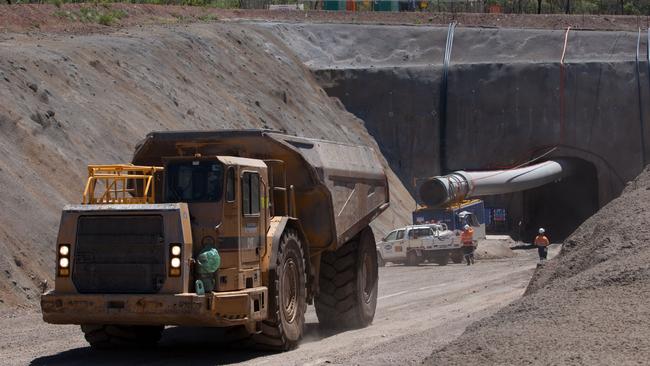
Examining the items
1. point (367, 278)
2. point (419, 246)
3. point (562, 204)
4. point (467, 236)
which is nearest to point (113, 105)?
point (419, 246)

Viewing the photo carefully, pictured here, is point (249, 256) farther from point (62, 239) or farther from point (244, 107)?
point (244, 107)

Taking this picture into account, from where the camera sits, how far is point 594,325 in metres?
11.1

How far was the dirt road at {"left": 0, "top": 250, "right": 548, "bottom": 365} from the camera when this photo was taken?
14188 mm

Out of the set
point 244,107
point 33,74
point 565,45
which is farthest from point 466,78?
point 33,74

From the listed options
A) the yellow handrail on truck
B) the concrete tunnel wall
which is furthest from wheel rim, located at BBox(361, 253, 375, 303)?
the concrete tunnel wall

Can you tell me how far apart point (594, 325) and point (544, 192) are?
4972cm

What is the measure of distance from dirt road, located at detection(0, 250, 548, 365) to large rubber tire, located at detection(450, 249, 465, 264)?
1549 cm

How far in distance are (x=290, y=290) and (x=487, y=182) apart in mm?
33203

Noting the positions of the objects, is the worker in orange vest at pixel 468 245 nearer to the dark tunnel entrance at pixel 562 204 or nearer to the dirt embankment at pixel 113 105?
the dirt embankment at pixel 113 105

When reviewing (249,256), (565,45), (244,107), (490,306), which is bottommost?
(490,306)

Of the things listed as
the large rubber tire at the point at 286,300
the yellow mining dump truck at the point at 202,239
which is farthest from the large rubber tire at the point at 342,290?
the large rubber tire at the point at 286,300

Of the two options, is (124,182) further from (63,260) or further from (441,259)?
(441,259)

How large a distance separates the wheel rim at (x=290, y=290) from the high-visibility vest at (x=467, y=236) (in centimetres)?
2437

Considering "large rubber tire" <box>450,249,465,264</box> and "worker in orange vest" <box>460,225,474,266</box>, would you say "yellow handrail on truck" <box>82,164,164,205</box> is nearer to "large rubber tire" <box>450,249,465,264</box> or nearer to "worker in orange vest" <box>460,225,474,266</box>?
"worker in orange vest" <box>460,225,474,266</box>
